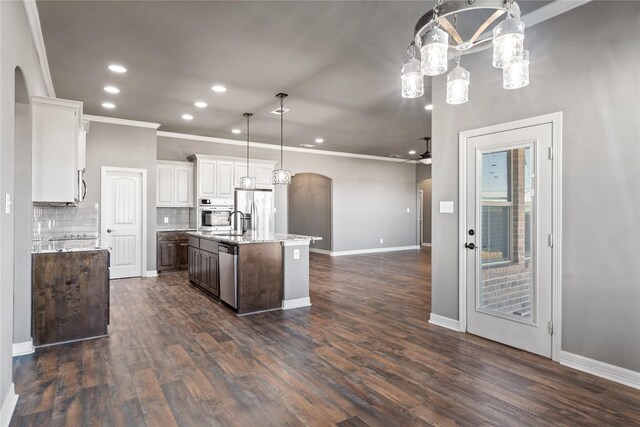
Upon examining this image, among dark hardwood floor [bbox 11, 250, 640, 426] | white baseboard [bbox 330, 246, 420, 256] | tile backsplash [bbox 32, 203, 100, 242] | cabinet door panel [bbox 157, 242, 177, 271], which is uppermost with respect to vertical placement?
tile backsplash [bbox 32, 203, 100, 242]

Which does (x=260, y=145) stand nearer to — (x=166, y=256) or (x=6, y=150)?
(x=166, y=256)

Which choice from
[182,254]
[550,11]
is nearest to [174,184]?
[182,254]

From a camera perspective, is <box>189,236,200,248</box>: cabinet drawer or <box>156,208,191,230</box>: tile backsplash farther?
<box>156,208,191,230</box>: tile backsplash

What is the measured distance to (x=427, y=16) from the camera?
169 cm

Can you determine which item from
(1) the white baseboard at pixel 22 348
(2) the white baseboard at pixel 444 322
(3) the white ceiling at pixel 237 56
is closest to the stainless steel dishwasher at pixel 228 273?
(1) the white baseboard at pixel 22 348

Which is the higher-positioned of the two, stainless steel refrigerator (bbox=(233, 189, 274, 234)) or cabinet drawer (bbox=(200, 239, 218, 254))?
stainless steel refrigerator (bbox=(233, 189, 274, 234))

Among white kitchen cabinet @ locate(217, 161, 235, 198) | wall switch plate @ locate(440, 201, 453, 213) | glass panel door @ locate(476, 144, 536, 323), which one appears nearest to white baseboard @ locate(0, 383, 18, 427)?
glass panel door @ locate(476, 144, 536, 323)

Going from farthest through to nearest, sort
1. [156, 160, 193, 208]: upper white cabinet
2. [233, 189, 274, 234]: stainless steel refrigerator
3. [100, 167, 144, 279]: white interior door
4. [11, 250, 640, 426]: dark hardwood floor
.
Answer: [233, 189, 274, 234]: stainless steel refrigerator
[156, 160, 193, 208]: upper white cabinet
[100, 167, 144, 279]: white interior door
[11, 250, 640, 426]: dark hardwood floor

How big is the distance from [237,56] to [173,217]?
4.62 metres

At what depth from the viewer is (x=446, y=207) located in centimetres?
391

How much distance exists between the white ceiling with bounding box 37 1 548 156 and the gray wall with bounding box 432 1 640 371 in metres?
0.51

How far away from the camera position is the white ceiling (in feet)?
9.94

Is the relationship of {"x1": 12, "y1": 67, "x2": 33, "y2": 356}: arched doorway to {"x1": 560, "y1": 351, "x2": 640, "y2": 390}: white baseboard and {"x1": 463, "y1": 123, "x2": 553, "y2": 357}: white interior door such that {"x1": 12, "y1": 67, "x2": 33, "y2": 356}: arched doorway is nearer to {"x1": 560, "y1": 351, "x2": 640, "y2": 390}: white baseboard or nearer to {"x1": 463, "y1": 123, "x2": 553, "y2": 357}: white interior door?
{"x1": 463, "y1": 123, "x2": 553, "y2": 357}: white interior door

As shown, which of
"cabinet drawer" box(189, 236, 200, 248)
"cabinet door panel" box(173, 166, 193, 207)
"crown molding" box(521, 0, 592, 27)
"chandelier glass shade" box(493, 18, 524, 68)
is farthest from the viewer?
"cabinet door panel" box(173, 166, 193, 207)
